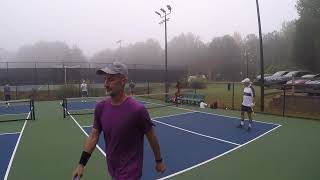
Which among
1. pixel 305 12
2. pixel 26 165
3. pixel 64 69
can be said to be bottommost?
pixel 26 165

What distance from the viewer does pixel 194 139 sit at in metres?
10.6

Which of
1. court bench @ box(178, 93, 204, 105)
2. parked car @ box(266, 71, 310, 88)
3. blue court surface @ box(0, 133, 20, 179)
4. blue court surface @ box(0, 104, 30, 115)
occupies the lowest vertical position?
blue court surface @ box(0, 104, 30, 115)

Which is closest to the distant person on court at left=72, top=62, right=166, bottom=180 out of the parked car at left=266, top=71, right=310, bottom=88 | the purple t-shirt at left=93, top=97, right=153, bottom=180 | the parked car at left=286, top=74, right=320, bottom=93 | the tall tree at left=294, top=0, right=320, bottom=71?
the purple t-shirt at left=93, top=97, right=153, bottom=180

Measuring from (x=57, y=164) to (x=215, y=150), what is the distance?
3940 millimetres

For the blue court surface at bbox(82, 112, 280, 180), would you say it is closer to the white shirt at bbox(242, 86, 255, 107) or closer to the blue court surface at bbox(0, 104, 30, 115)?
the white shirt at bbox(242, 86, 255, 107)

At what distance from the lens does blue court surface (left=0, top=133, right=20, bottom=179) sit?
25.1 ft

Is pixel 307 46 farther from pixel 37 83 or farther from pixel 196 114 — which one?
pixel 37 83

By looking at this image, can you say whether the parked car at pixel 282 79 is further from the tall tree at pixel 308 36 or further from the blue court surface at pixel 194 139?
the blue court surface at pixel 194 139

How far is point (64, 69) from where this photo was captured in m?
40.2

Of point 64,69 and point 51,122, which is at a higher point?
point 64,69

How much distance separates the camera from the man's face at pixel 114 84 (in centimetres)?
325

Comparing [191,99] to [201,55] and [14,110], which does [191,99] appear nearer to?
[14,110]

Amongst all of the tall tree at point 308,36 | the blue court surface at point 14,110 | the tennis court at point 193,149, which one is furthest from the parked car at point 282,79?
the blue court surface at point 14,110

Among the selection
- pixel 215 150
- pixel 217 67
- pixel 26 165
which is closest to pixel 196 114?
pixel 215 150
